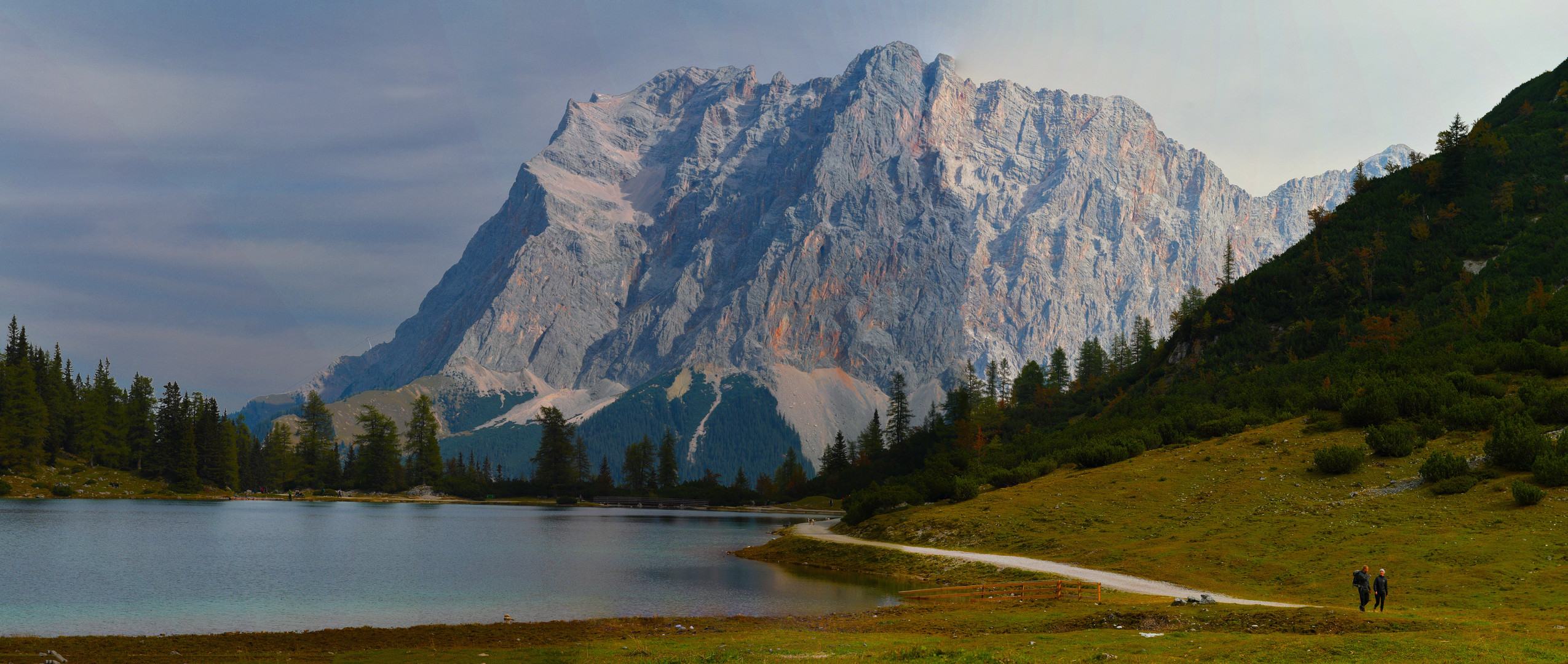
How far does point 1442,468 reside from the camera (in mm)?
52062

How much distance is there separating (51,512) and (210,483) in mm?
82528

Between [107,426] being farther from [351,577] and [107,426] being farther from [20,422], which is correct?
[351,577]

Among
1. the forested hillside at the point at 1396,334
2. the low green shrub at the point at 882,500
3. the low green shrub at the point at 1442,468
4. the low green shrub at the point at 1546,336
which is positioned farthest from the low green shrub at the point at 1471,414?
the low green shrub at the point at 882,500

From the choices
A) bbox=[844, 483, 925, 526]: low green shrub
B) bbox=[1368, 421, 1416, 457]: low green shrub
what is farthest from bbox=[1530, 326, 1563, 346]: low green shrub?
bbox=[844, 483, 925, 526]: low green shrub

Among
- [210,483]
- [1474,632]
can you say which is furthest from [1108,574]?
[210,483]

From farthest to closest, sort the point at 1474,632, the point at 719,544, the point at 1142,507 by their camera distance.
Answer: the point at 719,544 → the point at 1142,507 → the point at 1474,632

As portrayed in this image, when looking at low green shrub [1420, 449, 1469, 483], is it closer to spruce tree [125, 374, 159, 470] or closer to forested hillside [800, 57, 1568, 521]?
forested hillside [800, 57, 1568, 521]

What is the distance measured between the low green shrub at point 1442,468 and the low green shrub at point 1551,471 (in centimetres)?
403

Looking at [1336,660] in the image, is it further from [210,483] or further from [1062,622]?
[210,483]

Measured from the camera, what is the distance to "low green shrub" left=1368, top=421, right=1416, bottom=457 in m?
58.6

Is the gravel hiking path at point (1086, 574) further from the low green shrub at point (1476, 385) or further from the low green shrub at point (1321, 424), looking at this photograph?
the low green shrub at point (1476, 385)

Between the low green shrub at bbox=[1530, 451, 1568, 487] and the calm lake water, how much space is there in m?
35.2

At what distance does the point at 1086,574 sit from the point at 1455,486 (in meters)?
22.3

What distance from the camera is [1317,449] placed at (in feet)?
206
